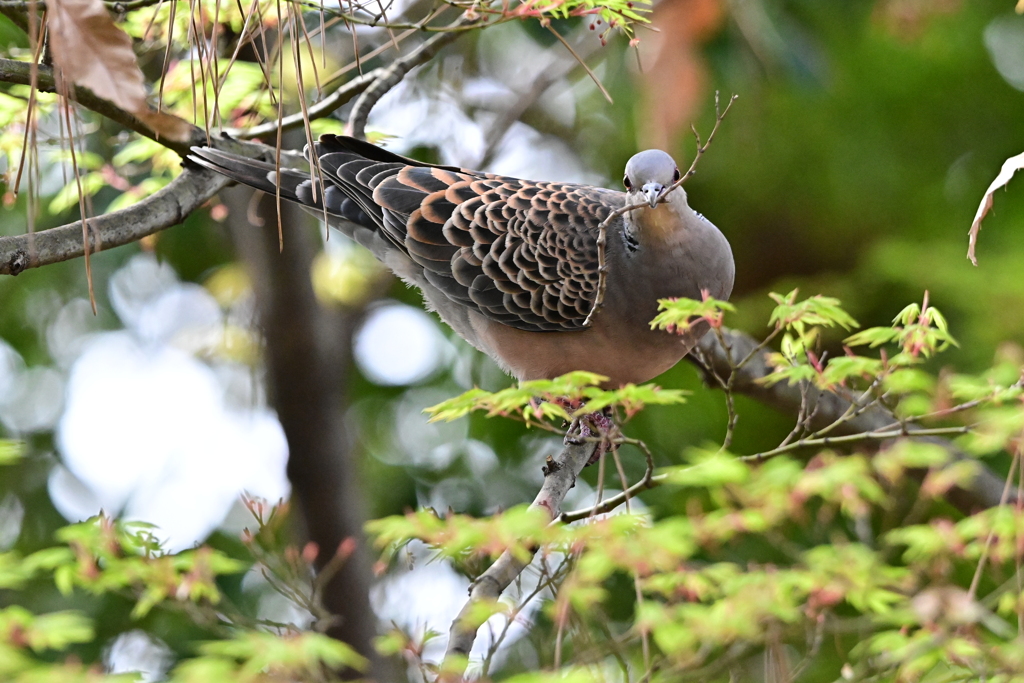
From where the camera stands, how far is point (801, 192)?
21.4ft

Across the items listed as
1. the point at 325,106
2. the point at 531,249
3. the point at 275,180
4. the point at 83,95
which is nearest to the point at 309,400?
the point at 531,249

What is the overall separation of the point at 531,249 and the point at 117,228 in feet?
4.95

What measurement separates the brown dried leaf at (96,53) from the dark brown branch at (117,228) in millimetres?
628

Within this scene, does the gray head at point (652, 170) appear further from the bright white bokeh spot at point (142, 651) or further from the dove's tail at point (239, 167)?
the bright white bokeh spot at point (142, 651)

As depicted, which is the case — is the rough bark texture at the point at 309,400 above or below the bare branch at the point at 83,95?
below

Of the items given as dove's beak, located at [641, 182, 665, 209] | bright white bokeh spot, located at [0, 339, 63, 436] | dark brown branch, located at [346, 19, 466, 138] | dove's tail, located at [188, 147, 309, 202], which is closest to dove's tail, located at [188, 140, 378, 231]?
dove's tail, located at [188, 147, 309, 202]

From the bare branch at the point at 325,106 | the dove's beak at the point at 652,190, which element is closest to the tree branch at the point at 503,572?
the dove's beak at the point at 652,190

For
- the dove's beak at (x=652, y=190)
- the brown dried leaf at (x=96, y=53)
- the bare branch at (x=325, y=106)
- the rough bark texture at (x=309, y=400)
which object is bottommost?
the rough bark texture at (x=309, y=400)

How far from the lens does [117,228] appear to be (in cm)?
255

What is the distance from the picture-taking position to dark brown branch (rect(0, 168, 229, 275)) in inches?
90.7

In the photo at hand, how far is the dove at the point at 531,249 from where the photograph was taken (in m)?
3.27

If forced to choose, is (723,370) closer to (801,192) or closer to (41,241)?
(41,241)

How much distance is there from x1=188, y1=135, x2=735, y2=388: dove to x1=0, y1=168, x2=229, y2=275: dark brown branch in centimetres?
12

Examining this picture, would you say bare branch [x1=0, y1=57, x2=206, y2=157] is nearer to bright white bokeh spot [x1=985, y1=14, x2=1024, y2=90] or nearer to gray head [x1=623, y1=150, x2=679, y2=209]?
gray head [x1=623, y1=150, x2=679, y2=209]
